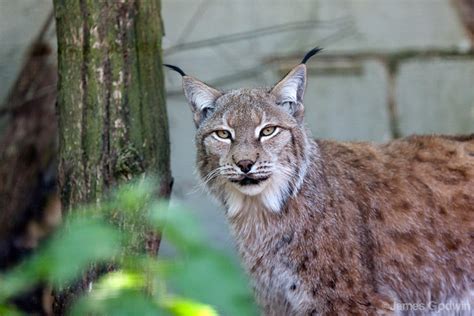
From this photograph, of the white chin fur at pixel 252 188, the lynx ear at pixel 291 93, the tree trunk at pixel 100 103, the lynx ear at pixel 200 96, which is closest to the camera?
the white chin fur at pixel 252 188

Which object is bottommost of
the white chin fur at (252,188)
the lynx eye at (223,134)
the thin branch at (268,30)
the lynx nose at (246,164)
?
the white chin fur at (252,188)

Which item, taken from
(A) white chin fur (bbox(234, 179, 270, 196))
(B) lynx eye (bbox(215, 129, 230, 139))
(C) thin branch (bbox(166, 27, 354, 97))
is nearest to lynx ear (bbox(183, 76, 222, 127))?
(B) lynx eye (bbox(215, 129, 230, 139))

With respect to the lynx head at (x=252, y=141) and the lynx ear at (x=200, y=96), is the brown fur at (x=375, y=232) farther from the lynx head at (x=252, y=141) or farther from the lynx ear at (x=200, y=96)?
the lynx ear at (x=200, y=96)

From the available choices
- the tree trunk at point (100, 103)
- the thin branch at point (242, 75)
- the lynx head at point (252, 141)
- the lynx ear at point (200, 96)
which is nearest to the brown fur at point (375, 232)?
the lynx head at point (252, 141)

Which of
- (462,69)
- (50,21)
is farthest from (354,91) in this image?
(50,21)

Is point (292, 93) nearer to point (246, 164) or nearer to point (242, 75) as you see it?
point (246, 164)

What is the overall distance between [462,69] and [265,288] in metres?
3.24

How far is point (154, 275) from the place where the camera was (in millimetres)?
1291

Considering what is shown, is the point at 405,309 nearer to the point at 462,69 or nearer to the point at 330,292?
the point at 330,292

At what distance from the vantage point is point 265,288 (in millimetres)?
4156

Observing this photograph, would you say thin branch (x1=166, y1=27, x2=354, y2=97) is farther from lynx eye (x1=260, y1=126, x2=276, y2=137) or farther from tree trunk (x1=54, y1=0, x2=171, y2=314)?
lynx eye (x1=260, y1=126, x2=276, y2=137)

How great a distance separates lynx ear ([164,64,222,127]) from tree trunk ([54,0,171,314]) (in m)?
0.33

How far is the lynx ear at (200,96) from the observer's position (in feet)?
13.8

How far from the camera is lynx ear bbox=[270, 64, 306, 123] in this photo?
4086 mm
